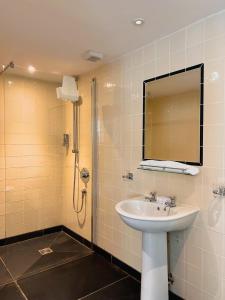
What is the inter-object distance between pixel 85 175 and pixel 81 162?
20 cm

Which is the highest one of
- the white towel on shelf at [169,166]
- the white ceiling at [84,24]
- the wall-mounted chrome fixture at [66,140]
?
the white ceiling at [84,24]

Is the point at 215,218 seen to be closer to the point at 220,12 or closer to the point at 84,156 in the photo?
the point at 220,12

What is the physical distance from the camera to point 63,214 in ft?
11.3

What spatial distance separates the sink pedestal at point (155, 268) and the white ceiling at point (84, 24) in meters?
1.67

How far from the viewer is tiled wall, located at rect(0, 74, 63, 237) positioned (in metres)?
2.97

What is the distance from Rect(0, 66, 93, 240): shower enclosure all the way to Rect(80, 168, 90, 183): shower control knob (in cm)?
6

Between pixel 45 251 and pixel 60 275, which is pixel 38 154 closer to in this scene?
pixel 45 251

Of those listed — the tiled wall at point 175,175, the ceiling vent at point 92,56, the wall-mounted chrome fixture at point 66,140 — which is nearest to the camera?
the tiled wall at point 175,175

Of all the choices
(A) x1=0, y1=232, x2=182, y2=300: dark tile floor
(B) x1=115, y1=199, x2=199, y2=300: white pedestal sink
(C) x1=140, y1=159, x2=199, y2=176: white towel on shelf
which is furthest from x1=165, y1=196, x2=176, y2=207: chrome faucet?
(A) x1=0, y1=232, x2=182, y2=300: dark tile floor

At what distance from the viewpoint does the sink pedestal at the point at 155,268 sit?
1808 mm

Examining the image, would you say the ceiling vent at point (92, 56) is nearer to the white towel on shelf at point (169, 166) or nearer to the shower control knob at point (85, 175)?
the white towel on shelf at point (169, 166)

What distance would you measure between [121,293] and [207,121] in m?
1.71

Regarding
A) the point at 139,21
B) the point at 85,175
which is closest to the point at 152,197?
the point at 85,175

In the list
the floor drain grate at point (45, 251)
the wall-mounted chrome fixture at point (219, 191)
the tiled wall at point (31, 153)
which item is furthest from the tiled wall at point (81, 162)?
the wall-mounted chrome fixture at point (219, 191)
